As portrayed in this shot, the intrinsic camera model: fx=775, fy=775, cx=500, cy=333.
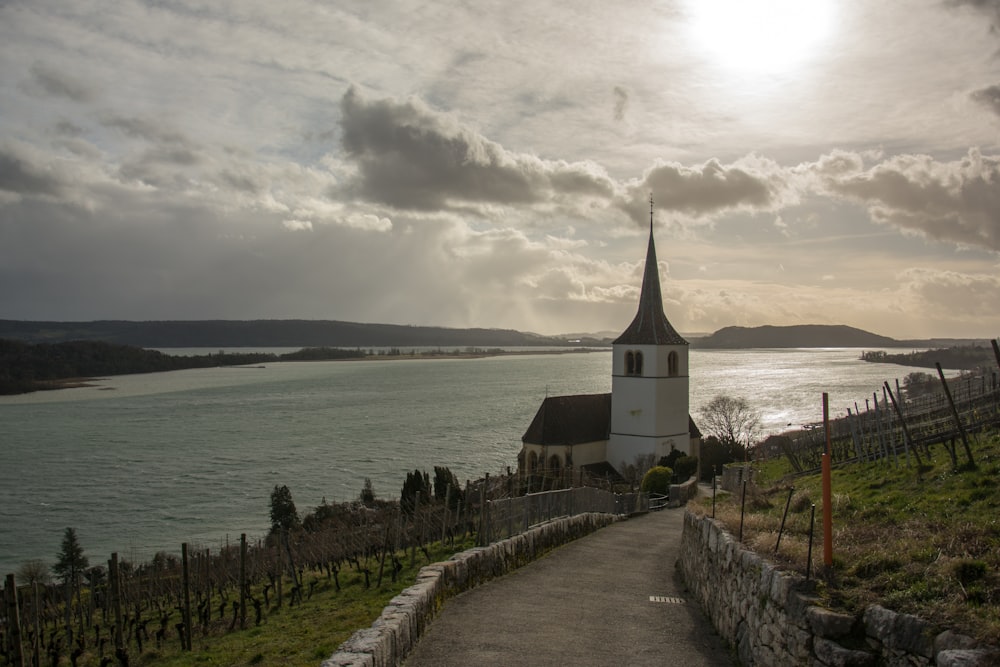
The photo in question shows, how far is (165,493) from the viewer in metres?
54.2

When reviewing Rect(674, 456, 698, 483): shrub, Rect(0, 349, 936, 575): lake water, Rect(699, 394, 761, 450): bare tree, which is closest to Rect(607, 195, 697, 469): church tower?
Rect(674, 456, 698, 483): shrub

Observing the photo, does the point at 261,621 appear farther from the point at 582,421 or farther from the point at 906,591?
the point at 582,421

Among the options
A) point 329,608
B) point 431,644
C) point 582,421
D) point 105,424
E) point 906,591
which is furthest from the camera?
point 105,424

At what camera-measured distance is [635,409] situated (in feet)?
176

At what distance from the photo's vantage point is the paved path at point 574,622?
9016 mm

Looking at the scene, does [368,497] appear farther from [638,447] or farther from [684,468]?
[684,468]

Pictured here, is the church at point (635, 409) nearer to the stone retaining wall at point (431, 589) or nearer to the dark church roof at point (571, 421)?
the dark church roof at point (571, 421)

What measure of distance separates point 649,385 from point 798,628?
46.5 meters

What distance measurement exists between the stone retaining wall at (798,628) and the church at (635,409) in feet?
133

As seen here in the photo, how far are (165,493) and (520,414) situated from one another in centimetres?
5456

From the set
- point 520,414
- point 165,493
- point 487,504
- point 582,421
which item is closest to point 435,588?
point 487,504

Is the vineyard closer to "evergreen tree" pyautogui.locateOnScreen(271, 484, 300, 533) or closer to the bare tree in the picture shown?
"evergreen tree" pyautogui.locateOnScreen(271, 484, 300, 533)

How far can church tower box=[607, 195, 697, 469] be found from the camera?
52812mm

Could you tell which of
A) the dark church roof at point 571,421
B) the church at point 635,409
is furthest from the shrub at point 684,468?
the dark church roof at point 571,421
